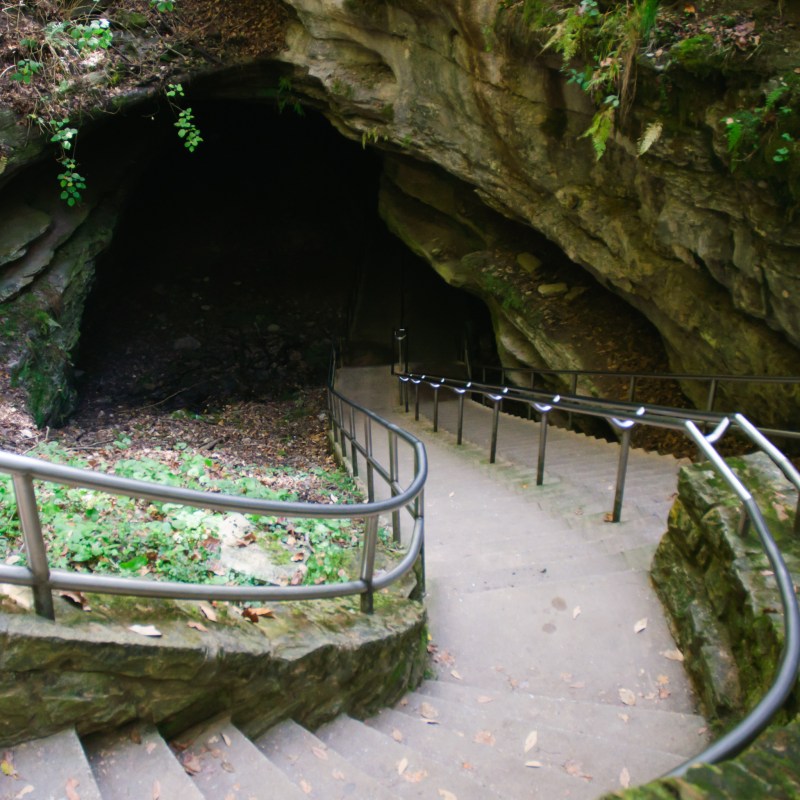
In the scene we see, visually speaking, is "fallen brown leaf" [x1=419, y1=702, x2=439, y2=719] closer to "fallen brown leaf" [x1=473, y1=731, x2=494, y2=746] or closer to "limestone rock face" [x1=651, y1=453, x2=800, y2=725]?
"fallen brown leaf" [x1=473, y1=731, x2=494, y2=746]

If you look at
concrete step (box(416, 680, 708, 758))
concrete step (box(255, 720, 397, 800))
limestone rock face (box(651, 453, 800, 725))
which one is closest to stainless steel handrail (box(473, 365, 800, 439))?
limestone rock face (box(651, 453, 800, 725))

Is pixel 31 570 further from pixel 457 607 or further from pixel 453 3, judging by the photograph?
pixel 453 3

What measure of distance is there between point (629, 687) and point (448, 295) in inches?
550

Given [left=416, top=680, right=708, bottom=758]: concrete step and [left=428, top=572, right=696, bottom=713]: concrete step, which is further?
[left=428, top=572, right=696, bottom=713]: concrete step

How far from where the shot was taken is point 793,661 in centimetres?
181

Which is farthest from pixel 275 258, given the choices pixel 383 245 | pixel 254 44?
pixel 254 44

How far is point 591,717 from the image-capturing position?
2846 mm

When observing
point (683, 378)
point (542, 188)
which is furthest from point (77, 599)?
point (542, 188)

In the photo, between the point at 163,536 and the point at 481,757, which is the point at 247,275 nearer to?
the point at 163,536

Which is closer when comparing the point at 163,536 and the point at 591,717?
the point at 591,717

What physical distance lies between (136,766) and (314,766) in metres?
0.64

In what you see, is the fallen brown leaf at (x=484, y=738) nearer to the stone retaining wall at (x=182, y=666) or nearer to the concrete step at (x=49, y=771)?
the stone retaining wall at (x=182, y=666)

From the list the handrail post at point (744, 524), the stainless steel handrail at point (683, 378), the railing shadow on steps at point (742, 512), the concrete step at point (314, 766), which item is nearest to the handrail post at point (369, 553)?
the concrete step at point (314, 766)

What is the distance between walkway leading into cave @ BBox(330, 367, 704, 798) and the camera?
99.0 inches
